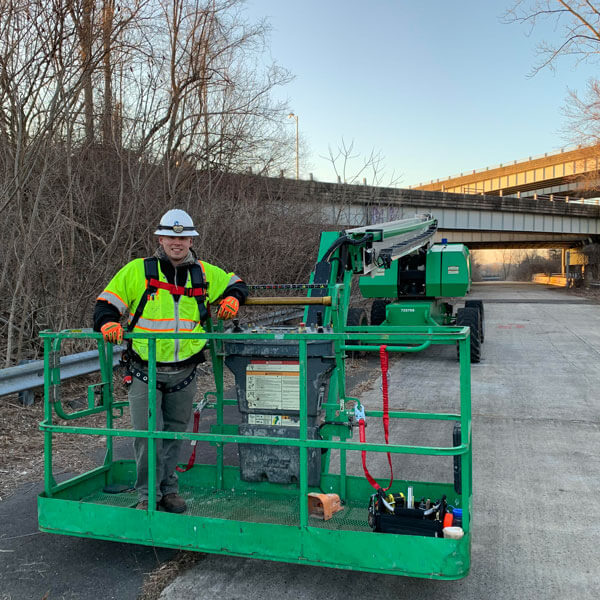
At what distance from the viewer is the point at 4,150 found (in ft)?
22.1

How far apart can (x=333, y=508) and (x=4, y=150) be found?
5.54 m

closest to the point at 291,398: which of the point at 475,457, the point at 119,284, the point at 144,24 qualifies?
the point at 119,284

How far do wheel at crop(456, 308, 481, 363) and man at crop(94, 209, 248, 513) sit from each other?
778 cm

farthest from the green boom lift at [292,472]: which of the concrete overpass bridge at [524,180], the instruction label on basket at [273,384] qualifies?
the concrete overpass bridge at [524,180]

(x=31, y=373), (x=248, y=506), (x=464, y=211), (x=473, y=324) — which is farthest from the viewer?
(x=464, y=211)

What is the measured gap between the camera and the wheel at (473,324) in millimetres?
10875

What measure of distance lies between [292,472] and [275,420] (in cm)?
39

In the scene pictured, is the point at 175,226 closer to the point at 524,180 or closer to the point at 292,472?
the point at 292,472

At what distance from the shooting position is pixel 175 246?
389 centimetres

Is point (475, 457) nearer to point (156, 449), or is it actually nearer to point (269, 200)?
point (156, 449)

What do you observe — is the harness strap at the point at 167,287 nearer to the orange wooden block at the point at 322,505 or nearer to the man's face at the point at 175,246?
the man's face at the point at 175,246

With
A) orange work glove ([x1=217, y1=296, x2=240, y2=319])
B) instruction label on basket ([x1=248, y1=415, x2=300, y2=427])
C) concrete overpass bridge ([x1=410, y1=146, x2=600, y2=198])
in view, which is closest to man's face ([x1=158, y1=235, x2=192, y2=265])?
orange work glove ([x1=217, y1=296, x2=240, y2=319])

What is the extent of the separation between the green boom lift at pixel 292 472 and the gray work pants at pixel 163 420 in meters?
0.16

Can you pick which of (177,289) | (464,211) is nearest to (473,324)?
(177,289)
